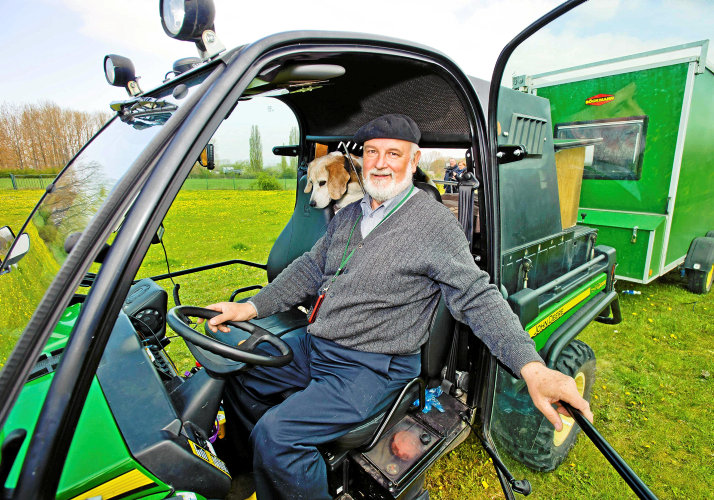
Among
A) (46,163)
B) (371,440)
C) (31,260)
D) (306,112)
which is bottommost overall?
(371,440)

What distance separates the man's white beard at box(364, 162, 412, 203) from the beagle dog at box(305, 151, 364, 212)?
0.69 meters

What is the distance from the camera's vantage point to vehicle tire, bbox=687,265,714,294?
5.28m

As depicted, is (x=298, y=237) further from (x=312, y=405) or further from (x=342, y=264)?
(x=312, y=405)

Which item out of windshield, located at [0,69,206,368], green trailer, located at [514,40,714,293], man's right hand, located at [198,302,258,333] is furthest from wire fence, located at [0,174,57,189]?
green trailer, located at [514,40,714,293]

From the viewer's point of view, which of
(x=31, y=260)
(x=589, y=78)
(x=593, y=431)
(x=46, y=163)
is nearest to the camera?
(x=593, y=431)

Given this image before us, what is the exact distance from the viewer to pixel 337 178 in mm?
2691

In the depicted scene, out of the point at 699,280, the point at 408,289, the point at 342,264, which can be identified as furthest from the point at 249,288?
the point at 699,280

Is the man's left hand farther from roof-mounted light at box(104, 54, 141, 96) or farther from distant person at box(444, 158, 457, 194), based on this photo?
roof-mounted light at box(104, 54, 141, 96)

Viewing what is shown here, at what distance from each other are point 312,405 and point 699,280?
19.9 ft

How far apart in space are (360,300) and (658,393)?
2985 millimetres

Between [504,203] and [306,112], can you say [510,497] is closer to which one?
[504,203]

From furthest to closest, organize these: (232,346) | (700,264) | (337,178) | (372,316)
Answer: (700,264), (337,178), (372,316), (232,346)

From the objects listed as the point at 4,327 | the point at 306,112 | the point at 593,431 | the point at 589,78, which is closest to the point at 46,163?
the point at 4,327

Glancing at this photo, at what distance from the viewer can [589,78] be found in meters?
5.03
